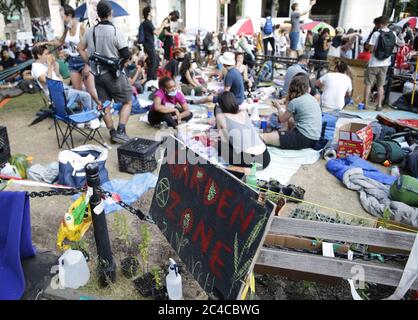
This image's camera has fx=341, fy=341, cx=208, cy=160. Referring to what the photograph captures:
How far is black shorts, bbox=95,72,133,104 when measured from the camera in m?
5.28

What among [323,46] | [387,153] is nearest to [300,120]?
[387,153]

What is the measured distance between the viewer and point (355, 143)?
4891 mm

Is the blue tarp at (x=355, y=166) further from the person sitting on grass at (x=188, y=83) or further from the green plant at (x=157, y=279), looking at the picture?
the person sitting on grass at (x=188, y=83)

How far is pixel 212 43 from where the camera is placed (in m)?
16.4

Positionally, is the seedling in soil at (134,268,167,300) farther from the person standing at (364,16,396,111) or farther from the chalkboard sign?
the person standing at (364,16,396,111)

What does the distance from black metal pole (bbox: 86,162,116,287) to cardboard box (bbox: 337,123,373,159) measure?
12.2 feet

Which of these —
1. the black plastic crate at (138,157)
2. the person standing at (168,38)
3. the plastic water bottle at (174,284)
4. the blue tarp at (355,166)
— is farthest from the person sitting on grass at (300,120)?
the person standing at (168,38)

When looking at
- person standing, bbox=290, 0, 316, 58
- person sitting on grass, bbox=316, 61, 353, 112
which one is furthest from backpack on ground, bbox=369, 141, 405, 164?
person standing, bbox=290, 0, 316, 58

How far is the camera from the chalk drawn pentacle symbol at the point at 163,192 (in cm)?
266

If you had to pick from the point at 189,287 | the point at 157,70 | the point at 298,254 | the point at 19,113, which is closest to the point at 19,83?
the point at 19,113

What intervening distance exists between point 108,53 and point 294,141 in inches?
124

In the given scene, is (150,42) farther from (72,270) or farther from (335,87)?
(72,270)

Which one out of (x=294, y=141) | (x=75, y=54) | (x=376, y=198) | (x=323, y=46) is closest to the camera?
A: (x=376, y=198)
